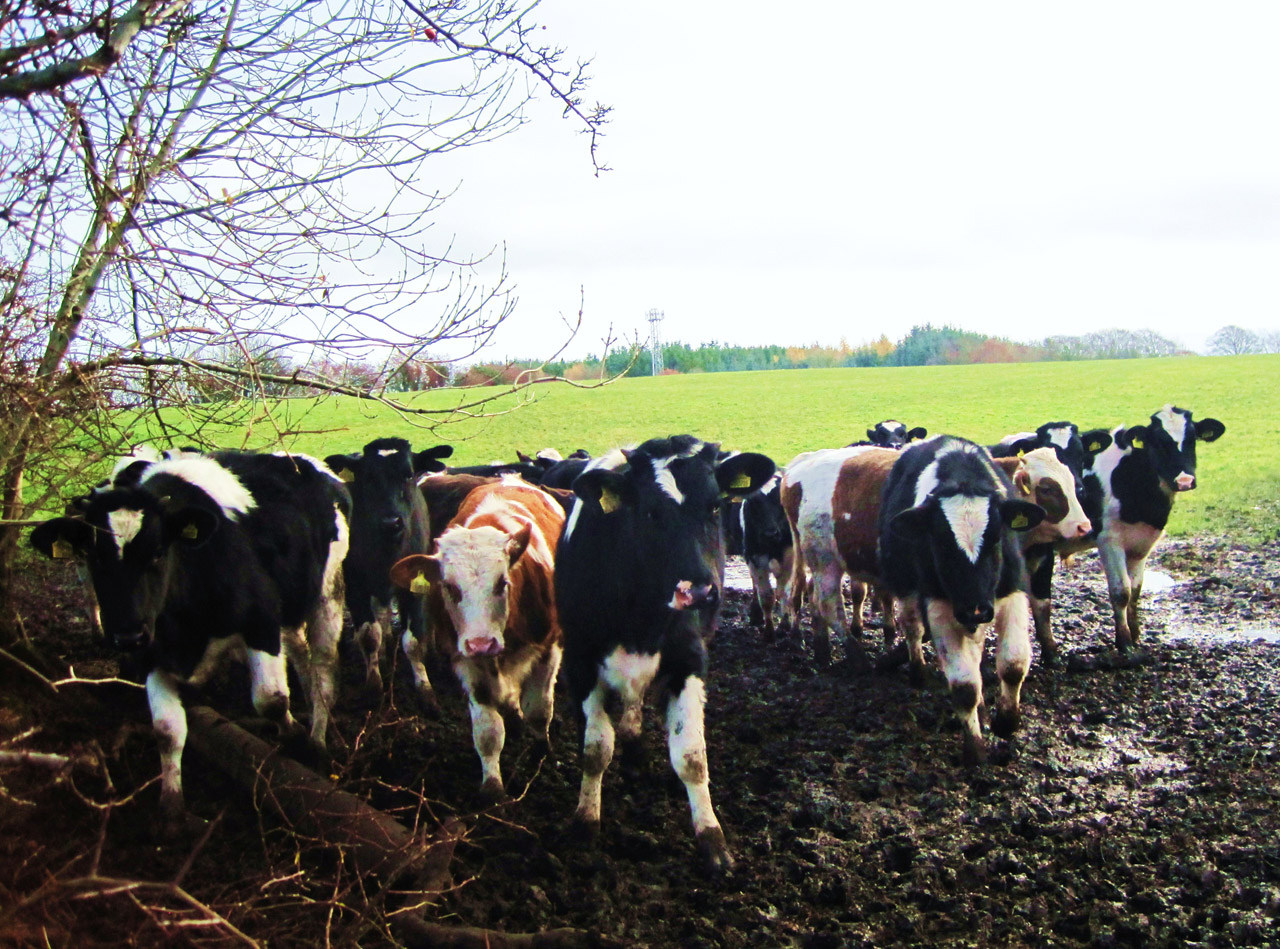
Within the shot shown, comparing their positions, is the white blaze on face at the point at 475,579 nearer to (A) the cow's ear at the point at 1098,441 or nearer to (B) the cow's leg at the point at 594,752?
(B) the cow's leg at the point at 594,752

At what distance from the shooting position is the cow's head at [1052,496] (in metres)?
8.94

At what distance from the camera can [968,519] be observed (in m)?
6.69

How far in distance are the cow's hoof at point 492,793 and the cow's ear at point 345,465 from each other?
3656mm

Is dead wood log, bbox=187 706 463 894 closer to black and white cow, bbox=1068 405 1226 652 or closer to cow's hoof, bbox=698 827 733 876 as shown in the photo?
cow's hoof, bbox=698 827 733 876

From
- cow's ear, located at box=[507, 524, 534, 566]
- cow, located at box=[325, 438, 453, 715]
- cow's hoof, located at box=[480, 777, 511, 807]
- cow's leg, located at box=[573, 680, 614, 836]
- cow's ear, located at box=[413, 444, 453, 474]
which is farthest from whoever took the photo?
cow's ear, located at box=[413, 444, 453, 474]

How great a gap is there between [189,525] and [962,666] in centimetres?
501

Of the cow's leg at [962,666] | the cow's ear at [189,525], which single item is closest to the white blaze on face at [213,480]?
the cow's ear at [189,525]

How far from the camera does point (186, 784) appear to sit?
586 centimetres

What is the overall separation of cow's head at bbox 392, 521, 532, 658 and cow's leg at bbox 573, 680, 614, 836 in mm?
660

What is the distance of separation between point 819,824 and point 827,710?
2.24 m

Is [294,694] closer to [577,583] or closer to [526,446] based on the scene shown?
[577,583]

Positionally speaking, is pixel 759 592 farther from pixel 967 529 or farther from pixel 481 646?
pixel 481 646

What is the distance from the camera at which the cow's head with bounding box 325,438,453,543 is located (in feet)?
27.1

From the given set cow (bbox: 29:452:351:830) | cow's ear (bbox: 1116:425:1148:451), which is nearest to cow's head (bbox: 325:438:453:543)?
cow (bbox: 29:452:351:830)
